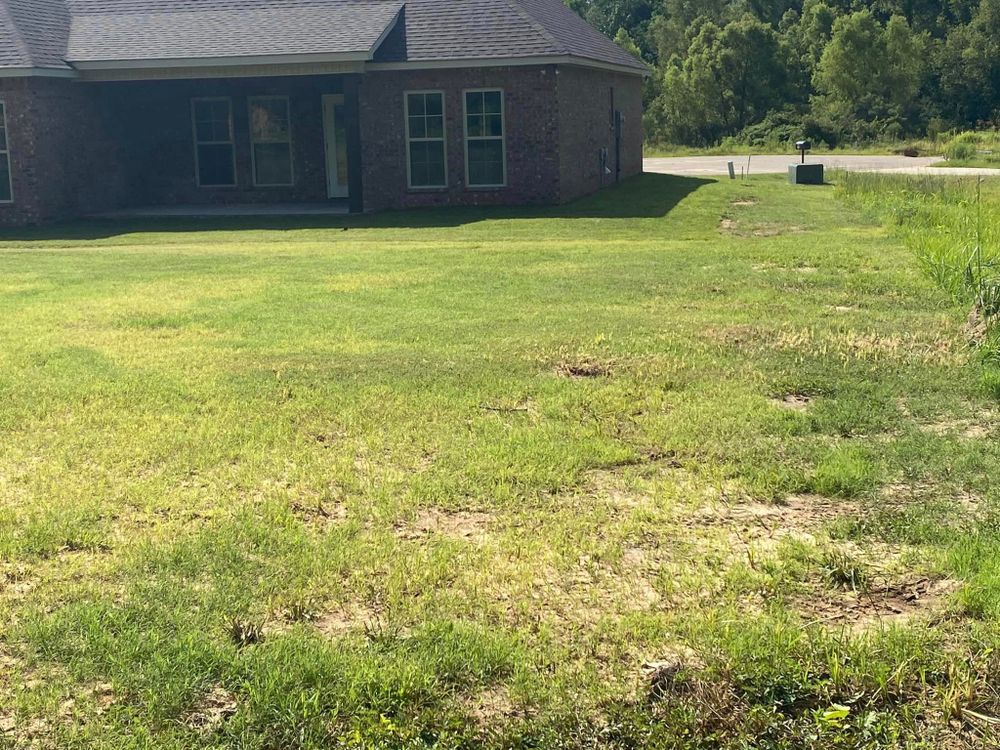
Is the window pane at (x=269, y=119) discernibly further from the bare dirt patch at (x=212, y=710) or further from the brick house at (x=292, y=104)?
the bare dirt patch at (x=212, y=710)

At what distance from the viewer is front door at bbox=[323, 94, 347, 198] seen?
82.6 ft

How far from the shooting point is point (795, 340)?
867 cm

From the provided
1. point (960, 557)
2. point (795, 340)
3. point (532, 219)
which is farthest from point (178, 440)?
point (532, 219)

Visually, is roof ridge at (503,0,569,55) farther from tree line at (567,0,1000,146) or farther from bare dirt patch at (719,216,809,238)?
tree line at (567,0,1000,146)

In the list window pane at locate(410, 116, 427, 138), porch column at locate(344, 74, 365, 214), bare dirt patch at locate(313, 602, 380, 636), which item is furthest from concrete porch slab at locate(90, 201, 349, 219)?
bare dirt patch at locate(313, 602, 380, 636)

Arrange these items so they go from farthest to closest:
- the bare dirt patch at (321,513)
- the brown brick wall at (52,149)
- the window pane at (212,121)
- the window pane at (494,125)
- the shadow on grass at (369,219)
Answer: the window pane at (212,121)
the window pane at (494,125)
the brown brick wall at (52,149)
the shadow on grass at (369,219)
the bare dirt patch at (321,513)

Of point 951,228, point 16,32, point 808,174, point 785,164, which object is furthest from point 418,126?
point 785,164

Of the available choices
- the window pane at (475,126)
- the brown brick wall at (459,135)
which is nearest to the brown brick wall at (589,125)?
the brown brick wall at (459,135)

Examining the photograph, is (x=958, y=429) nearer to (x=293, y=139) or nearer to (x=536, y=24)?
(x=536, y=24)

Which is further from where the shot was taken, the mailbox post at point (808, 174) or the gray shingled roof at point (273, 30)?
the mailbox post at point (808, 174)

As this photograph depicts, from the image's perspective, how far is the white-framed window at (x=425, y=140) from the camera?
22578mm

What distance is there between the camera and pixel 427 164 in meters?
22.9

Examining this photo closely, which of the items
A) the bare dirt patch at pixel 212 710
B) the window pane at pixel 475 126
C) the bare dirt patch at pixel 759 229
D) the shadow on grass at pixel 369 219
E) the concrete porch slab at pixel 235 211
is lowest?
the bare dirt patch at pixel 212 710

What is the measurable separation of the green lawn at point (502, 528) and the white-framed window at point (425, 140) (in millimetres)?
12788
